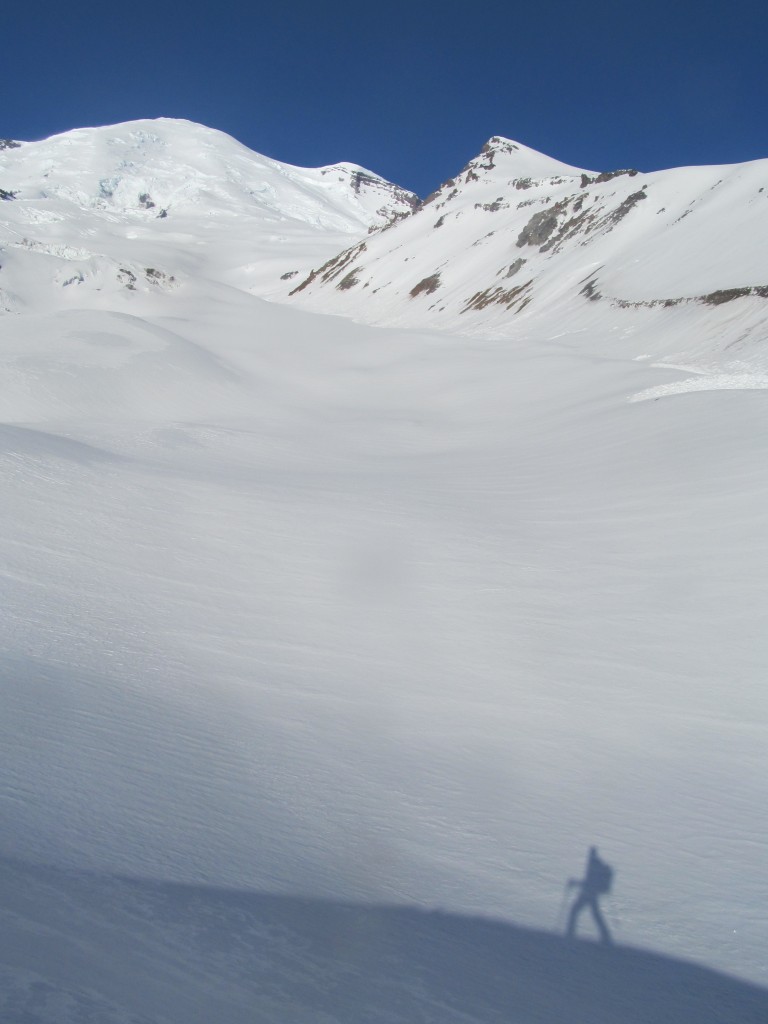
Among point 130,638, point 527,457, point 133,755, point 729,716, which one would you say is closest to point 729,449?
point 527,457

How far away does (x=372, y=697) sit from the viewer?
530 cm

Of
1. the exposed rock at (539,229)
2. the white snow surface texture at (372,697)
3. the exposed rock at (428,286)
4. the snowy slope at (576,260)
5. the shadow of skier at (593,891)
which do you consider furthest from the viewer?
the exposed rock at (428,286)

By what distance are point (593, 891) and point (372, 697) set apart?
6.86 ft

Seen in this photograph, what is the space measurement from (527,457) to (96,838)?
1116 centimetres

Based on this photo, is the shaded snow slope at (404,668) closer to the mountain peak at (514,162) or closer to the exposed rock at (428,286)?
the exposed rock at (428,286)

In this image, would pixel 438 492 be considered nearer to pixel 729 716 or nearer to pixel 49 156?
pixel 729 716

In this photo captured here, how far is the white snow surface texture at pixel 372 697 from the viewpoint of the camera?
280 centimetres

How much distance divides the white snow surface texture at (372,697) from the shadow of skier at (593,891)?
5 centimetres

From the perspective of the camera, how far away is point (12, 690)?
4289 millimetres

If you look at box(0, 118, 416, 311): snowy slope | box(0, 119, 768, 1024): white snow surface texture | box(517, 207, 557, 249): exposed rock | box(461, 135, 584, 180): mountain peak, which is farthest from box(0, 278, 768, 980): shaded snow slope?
box(461, 135, 584, 180): mountain peak

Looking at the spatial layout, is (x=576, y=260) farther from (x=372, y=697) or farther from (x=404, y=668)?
(x=372, y=697)

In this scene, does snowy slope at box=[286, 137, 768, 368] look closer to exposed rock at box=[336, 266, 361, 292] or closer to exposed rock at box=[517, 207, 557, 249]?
exposed rock at box=[517, 207, 557, 249]

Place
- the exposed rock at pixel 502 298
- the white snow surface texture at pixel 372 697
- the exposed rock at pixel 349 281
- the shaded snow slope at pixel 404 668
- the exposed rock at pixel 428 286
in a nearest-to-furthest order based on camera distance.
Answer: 1. the white snow surface texture at pixel 372 697
2. the shaded snow slope at pixel 404 668
3. the exposed rock at pixel 502 298
4. the exposed rock at pixel 428 286
5. the exposed rock at pixel 349 281

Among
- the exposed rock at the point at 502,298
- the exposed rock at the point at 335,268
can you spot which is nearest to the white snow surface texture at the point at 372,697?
the exposed rock at the point at 502,298
